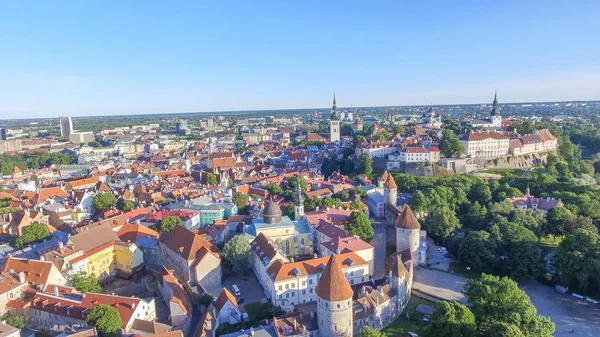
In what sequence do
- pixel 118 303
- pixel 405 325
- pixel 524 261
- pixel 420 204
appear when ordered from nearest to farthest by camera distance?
pixel 118 303
pixel 405 325
pixel 524 261
pixel 420 204

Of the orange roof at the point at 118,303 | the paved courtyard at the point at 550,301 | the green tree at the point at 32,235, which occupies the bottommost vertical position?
the paved courtyard at the point at 550,301

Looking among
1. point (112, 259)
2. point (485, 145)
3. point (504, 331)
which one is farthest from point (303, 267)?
point (485, 145)

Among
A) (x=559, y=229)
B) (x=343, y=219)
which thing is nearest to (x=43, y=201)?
(x=343, y=219)

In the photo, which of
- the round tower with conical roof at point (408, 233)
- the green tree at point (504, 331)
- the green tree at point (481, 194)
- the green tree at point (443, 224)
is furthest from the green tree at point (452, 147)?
the green tree at point (504, 331)

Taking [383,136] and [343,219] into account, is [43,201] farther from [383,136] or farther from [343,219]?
[383,136]

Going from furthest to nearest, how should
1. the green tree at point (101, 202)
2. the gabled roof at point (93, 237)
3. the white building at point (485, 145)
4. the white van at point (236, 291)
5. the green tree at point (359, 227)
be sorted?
the white building at point (485, 145) → the green tree at point (101, 202) → the green tree at point (359, 227) → the gabled roof at point (93, 237) → the white van at point (236, 291)

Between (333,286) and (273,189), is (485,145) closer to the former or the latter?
(273,189)

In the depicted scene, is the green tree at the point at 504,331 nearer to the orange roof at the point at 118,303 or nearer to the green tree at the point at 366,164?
the orange roof at the point at 118,303
